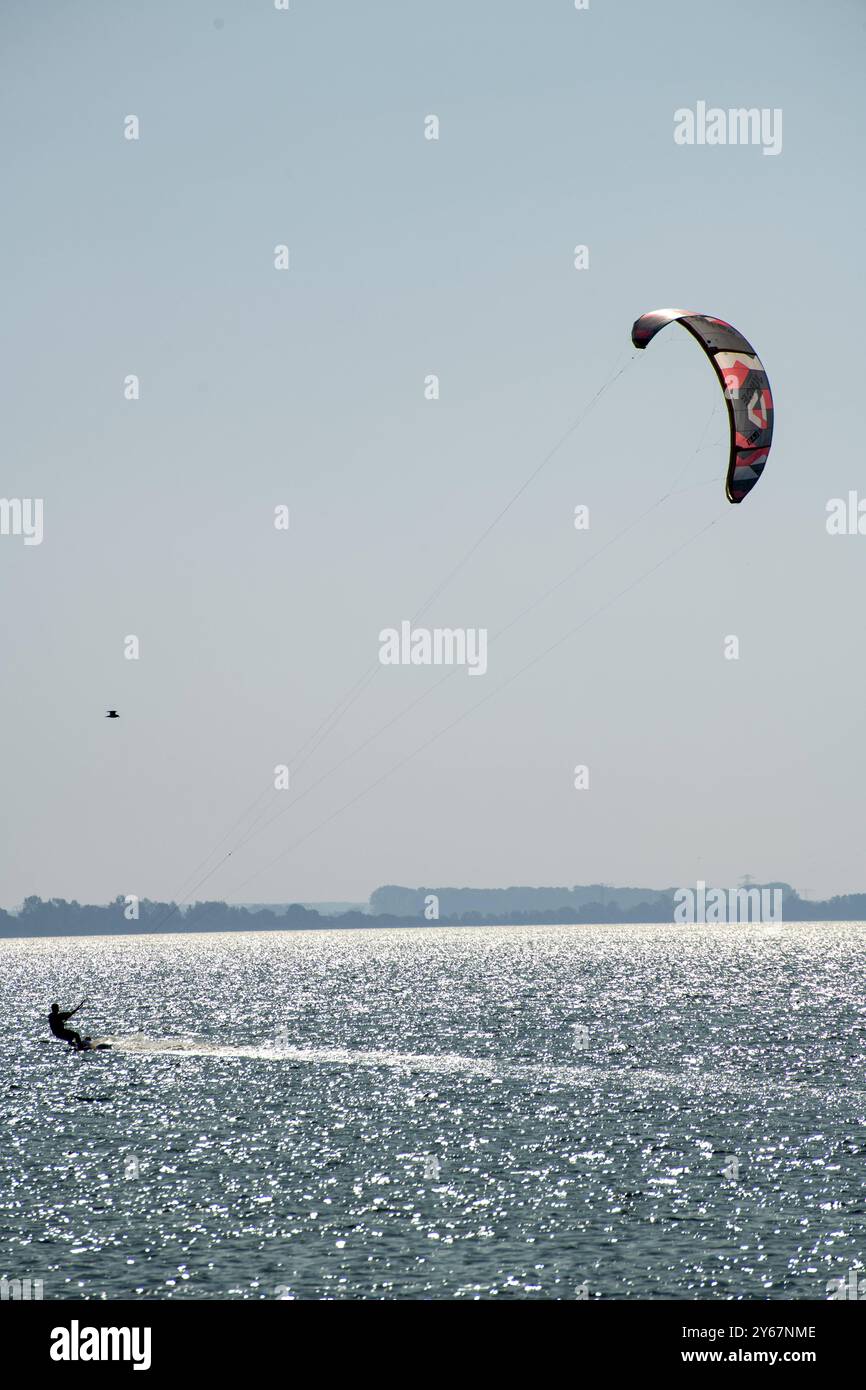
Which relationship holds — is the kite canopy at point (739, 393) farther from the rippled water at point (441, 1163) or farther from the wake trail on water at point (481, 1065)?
the wake trail on water at point (481, 1065)

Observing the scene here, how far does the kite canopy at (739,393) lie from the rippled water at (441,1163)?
1837 centimetres

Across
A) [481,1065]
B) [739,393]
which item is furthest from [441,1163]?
[481,1065]

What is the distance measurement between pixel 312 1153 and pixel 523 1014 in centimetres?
6513

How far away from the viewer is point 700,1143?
146 ft

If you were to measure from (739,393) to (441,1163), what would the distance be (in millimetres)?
24610

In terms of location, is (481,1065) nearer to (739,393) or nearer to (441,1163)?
(441,1163)

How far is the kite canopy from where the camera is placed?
1331 inches

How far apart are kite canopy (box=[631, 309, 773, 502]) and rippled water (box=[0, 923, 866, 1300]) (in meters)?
18.4

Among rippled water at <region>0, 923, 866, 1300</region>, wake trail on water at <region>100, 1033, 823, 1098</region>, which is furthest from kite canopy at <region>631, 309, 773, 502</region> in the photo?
wake trail on water at <region>100, 1033, 823, 1098</region>

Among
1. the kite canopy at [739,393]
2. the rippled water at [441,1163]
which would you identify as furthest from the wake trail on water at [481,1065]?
the kite canopy at [739,393]

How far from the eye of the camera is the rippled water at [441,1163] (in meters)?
29.2

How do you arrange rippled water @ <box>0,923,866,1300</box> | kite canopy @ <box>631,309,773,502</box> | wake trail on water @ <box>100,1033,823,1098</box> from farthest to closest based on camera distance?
wake trail on water @ <box>100,1033,823,1098</box> < kite canopy @ <box>631,309,773,502</box> < rippled water @ <box>0,923,866,1300</box>

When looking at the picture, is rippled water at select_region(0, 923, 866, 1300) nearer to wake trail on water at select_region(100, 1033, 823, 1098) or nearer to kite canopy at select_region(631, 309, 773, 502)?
wake trail on water at select_region(100, 1033, 823, 1098)
